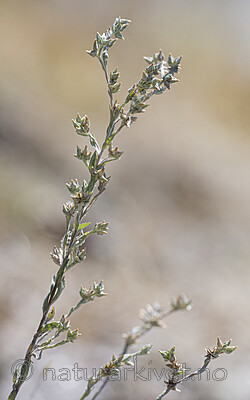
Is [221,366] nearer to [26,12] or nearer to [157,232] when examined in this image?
[157,232]

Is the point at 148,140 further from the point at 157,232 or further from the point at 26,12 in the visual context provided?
the point at 26,12

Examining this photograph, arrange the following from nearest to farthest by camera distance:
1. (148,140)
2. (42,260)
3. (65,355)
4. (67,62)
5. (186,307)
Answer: (186,307), (65,355), (42,260), (148,140), (67,62)

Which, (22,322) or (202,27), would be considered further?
(202,27)

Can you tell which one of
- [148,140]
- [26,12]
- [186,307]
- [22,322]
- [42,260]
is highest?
[26,12]

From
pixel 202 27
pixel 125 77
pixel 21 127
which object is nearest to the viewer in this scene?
pixel 21 127

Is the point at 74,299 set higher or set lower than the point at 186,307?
higher

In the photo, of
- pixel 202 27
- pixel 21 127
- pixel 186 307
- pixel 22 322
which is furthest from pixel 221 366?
pixel 202 27
